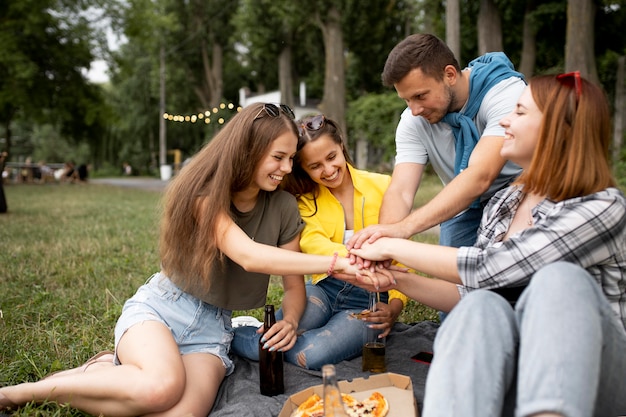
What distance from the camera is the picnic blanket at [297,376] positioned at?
2.90 m

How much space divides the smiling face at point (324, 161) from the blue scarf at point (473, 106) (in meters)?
0.81

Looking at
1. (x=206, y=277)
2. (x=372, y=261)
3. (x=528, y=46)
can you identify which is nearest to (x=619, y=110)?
(x=528, y=46)

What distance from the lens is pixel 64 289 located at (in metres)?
5.42

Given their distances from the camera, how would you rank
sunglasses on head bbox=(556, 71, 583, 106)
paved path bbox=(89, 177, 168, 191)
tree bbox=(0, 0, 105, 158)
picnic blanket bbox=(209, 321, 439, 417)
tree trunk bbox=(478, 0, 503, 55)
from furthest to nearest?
paved path bbox=(89, 177, 168, 191), tree bbox=(0, 0, 105, 158), tree trunk bbox=(478, 0, 503, 55), picnic blanket bbox=(209, 321, 439, 417), sunglasses on head bbox=(556, 71, 583, 106)

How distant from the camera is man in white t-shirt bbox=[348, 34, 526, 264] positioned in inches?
130

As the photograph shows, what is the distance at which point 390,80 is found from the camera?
3641 millimetres

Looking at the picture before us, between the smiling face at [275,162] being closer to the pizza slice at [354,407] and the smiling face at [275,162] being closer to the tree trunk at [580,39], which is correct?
the pizza slice at [354,407]

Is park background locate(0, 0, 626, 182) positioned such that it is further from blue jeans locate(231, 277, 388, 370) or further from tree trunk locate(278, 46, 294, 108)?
blue jeans locate(231, 277, 388, 370)

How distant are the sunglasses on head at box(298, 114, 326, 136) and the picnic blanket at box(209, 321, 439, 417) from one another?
1.50 m

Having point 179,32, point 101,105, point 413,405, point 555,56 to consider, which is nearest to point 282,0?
point 555,56

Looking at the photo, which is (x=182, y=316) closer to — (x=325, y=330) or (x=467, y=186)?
(x=325, y=330)

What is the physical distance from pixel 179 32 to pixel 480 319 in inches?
1334

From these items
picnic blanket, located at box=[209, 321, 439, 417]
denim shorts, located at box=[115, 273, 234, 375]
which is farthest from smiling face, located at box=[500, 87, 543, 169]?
denim shorts, located at box=[115, 273, 234, 375]

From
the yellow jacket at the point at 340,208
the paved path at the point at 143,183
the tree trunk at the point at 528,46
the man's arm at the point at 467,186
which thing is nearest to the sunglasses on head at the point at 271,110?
the yellow jacket at the point at 340,208
